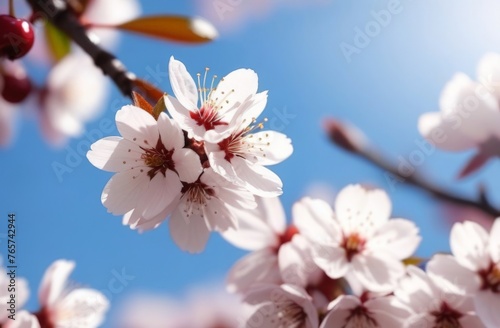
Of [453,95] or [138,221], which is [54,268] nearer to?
[138,221]

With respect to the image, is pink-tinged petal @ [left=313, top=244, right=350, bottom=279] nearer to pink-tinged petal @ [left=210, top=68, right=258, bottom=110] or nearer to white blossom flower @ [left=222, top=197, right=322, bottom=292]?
white blossom flower @ [left=222, top=197, right=322, bottom=292]

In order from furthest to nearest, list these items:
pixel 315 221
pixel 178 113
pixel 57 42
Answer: pixel 57 42 < pixel 315 221 < pixel 178 113

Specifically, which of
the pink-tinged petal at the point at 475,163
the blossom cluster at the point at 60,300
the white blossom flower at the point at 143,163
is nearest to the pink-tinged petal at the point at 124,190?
the white blossom flower at the point at 143,163

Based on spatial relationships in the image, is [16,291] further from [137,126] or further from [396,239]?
[396,239]

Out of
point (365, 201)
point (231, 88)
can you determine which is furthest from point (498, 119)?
point (231, 88)

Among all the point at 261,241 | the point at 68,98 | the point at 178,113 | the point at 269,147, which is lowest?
the point at 261,241

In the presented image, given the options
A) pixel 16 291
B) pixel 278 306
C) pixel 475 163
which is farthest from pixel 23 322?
pixel 475 163

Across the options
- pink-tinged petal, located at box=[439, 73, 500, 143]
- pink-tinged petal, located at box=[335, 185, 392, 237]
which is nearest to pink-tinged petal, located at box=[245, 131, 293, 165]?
pink-tinged petal, located at box=[335, 185, 392, 237]
